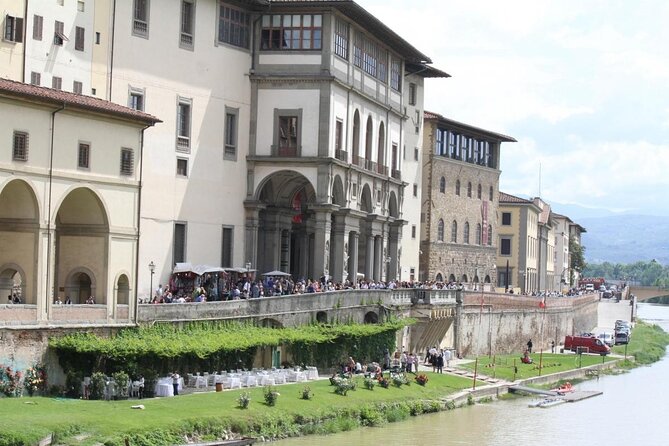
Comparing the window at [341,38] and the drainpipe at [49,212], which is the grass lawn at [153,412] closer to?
the drainpipe at [49,212]

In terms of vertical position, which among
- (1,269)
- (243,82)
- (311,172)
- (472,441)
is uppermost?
(243,82)

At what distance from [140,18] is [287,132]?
13018 millimetres

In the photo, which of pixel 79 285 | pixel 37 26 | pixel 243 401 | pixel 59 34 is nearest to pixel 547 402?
pixel 243 401

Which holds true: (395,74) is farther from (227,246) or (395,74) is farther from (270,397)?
(270,397)

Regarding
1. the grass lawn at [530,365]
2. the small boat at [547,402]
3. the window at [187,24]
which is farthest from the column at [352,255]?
the window at [187,24]

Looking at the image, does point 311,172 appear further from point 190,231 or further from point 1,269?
point 1,269

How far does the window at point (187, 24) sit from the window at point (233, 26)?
2679mm

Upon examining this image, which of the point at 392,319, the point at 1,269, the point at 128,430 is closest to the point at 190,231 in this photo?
the point at 392,319

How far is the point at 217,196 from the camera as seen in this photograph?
247ft

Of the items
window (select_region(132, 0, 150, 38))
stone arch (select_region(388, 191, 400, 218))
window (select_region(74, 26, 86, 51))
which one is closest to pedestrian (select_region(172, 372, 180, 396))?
window (select_region(74, 26, 86, 51))

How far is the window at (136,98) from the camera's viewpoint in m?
67.9

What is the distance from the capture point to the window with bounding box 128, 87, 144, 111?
67.9 meters

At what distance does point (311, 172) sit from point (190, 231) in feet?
29.4

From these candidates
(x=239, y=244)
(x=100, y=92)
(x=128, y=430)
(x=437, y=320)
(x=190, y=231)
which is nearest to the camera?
(x=128, y=430)
